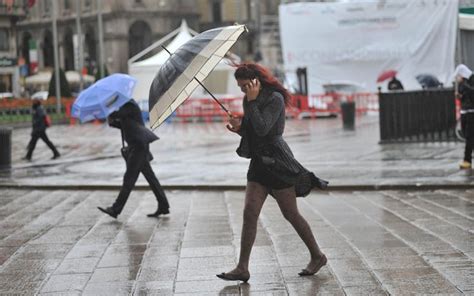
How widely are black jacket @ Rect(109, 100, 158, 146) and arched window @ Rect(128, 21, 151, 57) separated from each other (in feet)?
229

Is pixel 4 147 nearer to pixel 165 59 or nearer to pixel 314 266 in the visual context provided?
pixel 314 266

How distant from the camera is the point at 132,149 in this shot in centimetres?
1266

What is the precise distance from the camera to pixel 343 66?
4550 centimetres

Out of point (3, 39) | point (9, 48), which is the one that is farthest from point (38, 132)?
point (3, 39)

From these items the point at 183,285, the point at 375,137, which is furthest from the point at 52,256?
the point at 375,137

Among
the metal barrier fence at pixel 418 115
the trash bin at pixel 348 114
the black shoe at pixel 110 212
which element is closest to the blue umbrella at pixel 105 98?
the black shoe at pixel 110 212

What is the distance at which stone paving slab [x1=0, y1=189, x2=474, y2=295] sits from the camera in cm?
818

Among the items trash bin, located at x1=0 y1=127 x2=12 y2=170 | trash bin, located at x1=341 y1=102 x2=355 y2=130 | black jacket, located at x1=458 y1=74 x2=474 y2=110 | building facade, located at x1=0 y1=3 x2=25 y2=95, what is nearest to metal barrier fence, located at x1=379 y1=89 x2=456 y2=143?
black jacket, located at x1=458 y1=74 x2=474 y2=110

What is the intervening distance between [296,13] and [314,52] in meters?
1.87

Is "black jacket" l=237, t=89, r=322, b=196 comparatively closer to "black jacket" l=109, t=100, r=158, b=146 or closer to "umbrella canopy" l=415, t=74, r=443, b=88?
"black jacket" l=109, t=100, r=158, b=146

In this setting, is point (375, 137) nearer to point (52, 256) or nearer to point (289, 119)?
point (289, 119)

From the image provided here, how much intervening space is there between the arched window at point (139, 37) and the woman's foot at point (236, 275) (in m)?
74.4

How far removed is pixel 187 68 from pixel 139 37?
75.0 meters

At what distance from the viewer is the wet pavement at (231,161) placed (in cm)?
1645
